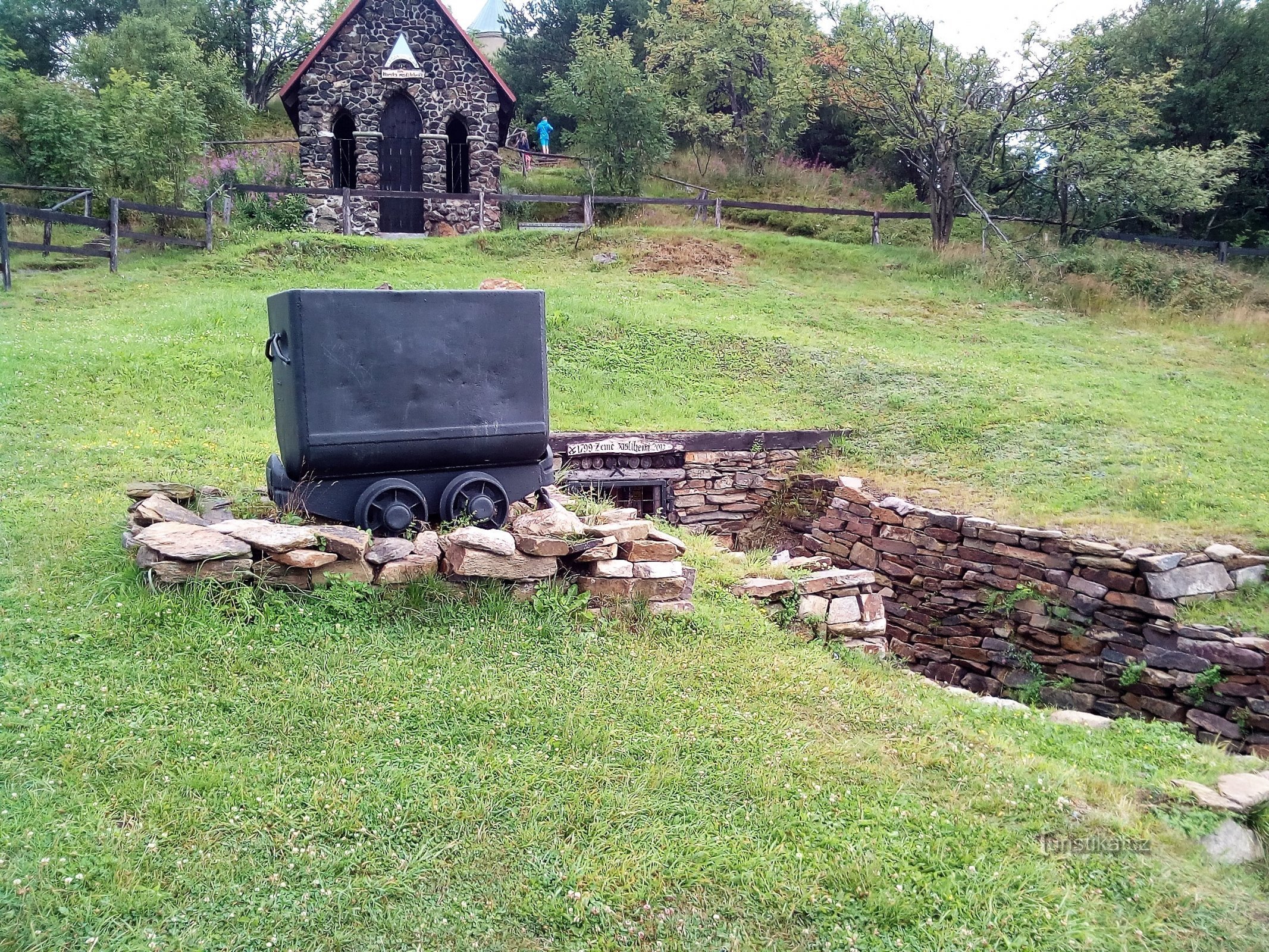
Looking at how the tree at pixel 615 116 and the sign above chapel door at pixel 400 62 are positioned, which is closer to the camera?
the sign above chapel door at pixel 400 62

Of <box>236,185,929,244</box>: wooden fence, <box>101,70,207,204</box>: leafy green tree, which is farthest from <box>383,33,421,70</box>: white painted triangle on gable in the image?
<box>101,70,207,204</box>: leafy green tree

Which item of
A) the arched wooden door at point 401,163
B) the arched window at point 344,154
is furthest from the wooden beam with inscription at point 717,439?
the arched window at point 344,154

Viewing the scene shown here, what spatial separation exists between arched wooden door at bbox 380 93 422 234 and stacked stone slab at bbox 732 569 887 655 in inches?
712

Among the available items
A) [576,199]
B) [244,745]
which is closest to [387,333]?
[244,745]

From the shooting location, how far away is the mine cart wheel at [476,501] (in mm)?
5410

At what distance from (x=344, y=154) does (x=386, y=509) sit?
64.7 feet

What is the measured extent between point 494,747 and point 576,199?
18.6 metres

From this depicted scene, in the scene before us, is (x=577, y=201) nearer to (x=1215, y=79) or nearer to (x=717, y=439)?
(x=717, y=439)

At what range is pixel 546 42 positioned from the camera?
32.2 meters

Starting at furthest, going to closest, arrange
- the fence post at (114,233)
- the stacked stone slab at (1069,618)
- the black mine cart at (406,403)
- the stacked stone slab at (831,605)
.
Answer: the fence post at (114,233)
the stacked stone slab at (1069,618)
the stacked stone slab at (831,605)
the black mine cart at (406,403)

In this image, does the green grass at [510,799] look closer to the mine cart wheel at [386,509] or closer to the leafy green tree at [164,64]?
the mine cart wheel at [386,509]

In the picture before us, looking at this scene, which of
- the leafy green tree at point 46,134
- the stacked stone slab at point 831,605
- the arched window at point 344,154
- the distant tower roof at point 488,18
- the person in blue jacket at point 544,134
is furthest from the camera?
the distant tower roof at point 488,18

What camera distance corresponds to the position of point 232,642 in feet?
13.9

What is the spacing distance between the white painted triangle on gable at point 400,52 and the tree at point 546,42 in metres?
11.1
